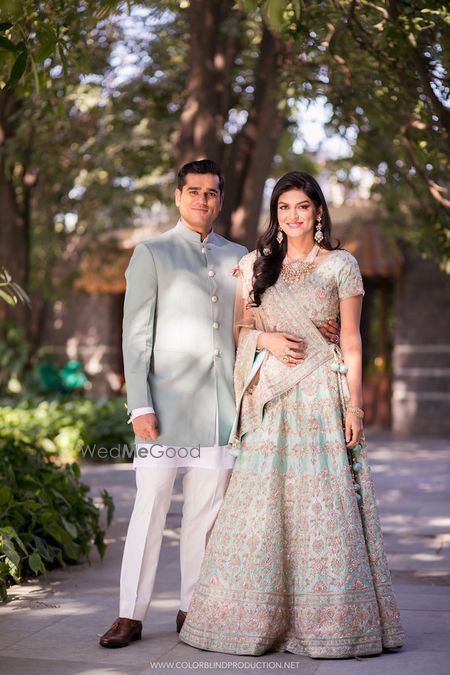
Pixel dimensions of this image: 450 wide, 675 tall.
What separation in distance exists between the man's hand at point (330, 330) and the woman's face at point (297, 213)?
39cm

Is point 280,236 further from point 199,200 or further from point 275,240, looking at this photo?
point 199,200

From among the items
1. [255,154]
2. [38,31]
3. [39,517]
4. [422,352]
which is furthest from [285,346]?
[422,352]

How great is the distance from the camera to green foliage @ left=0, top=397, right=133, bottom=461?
37.8ft

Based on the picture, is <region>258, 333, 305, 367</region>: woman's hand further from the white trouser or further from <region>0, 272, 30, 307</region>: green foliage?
<region>0, 272, 30, 307</region>: green foliage

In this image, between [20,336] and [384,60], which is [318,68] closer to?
[384,60]

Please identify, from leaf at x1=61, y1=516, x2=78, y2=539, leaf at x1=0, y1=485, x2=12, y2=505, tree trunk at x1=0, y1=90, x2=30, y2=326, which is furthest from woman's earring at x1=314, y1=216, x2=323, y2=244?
tree trunk at x1=0, y1=90, x2=30, y2=326

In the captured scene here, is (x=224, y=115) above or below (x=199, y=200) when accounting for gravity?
above

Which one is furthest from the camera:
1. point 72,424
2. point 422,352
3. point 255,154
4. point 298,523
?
point 422,352

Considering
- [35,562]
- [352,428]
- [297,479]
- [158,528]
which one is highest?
[352,428]

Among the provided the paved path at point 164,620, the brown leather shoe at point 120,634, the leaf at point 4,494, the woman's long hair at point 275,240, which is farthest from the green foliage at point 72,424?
the woman's long hair at point 275,240

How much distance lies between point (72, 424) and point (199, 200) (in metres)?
7.96

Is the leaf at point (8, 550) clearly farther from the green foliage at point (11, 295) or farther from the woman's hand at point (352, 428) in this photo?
the woman's hand at point (352, 428)

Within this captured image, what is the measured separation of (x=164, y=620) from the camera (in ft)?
15.6

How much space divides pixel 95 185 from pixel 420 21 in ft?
33.0
